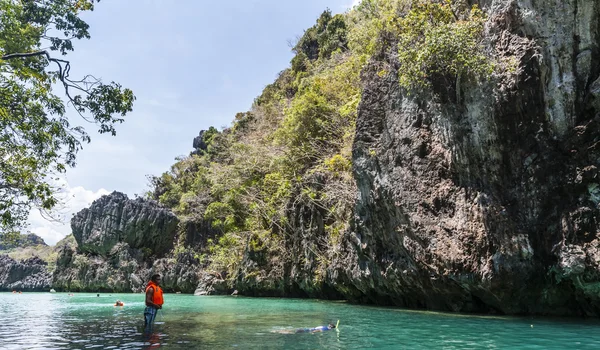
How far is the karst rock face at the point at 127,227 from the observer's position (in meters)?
40.0

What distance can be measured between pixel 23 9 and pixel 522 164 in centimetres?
1255

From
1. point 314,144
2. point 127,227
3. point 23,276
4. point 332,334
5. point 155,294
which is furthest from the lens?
point 23,276

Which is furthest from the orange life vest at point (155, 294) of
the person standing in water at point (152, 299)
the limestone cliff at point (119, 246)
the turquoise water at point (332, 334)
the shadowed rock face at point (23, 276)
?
the shadowed rock face at point (23, 276)

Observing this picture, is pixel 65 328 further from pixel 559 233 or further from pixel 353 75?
pixel 353 75

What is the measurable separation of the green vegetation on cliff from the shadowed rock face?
2520cm

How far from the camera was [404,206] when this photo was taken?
13.3 m

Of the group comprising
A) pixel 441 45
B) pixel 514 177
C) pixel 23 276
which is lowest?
pixel 23 276

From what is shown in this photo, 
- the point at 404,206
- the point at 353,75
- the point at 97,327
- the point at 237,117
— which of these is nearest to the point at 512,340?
the point at 404,206

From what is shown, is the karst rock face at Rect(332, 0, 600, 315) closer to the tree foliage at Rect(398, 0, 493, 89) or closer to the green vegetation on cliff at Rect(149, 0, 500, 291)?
the tree foliage at Rect(398, 0, 493, 89)

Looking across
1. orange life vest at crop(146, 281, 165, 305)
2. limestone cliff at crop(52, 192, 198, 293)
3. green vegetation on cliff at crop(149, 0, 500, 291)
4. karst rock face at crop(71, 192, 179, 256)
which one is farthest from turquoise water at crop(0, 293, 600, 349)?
karst rock face at crop(71, 192, 179, 256)

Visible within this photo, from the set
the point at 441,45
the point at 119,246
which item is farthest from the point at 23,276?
the point at 441,45

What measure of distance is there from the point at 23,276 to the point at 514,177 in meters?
59.0

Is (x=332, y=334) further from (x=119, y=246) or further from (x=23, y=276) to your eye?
(x=23, y=276)

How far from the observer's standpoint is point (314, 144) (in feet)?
74.8
